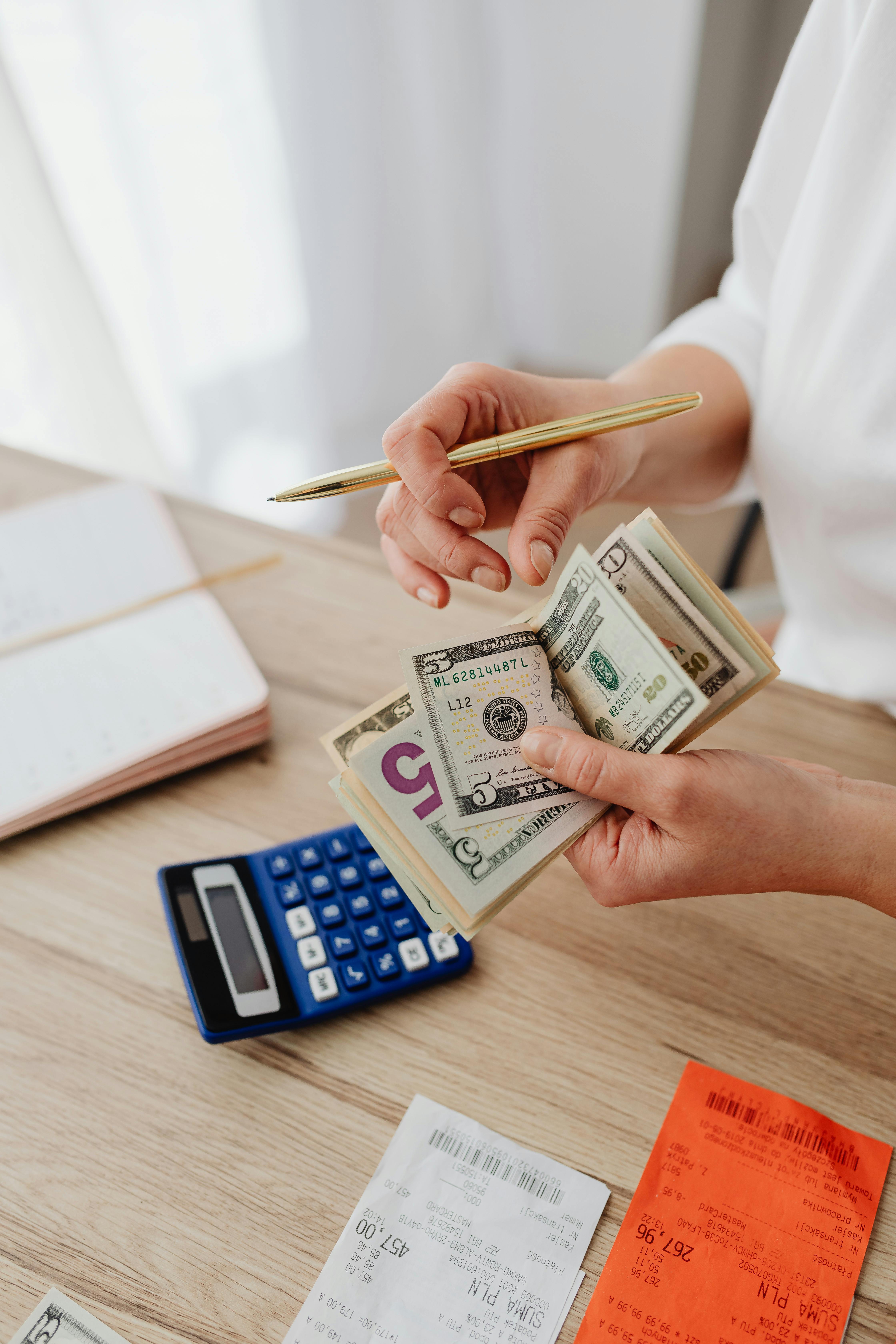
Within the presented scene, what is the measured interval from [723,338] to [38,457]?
0.79 m

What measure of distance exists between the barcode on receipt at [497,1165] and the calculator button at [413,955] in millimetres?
100

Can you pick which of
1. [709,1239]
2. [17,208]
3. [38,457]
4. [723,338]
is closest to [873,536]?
[723,338]

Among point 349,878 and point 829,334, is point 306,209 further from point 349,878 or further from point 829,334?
point 349,878

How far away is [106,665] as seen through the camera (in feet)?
2.60

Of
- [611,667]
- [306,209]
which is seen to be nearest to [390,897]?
[611,667]

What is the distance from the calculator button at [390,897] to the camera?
24.9 inches

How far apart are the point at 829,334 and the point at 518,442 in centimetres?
33

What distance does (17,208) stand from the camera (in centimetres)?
152

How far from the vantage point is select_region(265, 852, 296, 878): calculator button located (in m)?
0.64

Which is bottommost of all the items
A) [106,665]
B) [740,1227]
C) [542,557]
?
[740,1227]

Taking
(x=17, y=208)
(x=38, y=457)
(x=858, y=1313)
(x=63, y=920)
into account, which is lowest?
(x=858, y=1313)

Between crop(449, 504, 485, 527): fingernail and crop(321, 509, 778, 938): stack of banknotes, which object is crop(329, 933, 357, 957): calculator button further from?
crop(449, 504, 485, 527): fingernail

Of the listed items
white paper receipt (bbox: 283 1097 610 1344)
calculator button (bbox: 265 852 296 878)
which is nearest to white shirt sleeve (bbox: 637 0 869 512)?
calculator button (bbox: 265 852 296 878)

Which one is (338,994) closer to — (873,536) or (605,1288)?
(605,1288)
